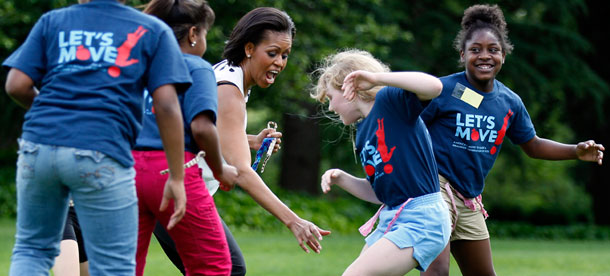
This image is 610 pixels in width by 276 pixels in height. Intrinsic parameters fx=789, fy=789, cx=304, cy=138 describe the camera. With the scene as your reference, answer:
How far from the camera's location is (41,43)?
3.27 meters

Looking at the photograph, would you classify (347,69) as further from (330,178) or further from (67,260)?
(67,260)

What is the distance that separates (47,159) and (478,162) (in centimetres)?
292

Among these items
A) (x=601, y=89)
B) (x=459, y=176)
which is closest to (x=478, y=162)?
(x=459, y=176)

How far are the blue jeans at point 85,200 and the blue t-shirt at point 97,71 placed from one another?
6 cm

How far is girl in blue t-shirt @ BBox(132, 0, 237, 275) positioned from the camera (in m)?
3.47

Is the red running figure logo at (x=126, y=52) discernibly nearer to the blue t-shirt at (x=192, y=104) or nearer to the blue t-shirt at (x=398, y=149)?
the blue t-shirt at (x=192, y=104)

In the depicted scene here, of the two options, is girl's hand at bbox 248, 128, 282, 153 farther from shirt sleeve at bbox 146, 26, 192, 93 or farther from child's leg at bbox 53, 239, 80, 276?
shirt sleeve at bbox 146, 26, 192, 93

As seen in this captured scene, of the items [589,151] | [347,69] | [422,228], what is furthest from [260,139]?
[589,151]

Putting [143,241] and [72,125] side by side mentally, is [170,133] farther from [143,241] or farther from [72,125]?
[143,241]

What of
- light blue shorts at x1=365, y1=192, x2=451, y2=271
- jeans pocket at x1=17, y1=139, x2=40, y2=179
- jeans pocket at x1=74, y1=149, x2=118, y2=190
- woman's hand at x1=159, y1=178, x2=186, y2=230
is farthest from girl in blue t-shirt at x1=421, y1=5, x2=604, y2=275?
jeans pocket at x1=17, y1=139, x2=40, y2=179

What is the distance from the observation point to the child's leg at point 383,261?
12.9ft

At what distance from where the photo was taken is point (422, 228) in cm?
410

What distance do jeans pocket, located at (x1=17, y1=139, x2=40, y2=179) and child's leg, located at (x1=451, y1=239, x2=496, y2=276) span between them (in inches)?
118

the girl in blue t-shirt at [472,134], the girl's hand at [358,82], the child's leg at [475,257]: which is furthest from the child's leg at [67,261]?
the child's leg at [475,257]
